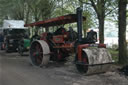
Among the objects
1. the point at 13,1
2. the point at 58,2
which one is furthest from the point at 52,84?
the point at 13,1

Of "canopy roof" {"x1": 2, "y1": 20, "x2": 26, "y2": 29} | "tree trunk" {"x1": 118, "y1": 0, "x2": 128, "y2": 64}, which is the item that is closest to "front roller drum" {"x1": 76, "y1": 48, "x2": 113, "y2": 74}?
"tree trunk" {"x1": 118, "y1": 0, "x2": 128, "y2": 64}

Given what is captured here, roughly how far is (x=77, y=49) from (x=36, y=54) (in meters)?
2.83

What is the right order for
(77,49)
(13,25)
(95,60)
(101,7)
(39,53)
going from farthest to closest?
(13,25) → (39,53) → (101,7) → (77,49) → (95,60)

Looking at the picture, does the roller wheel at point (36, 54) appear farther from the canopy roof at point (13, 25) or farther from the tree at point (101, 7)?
the canopy roof at point (13, 25)

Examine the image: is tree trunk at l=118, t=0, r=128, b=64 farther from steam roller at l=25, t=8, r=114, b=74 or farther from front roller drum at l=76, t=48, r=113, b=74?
front roller drum at l=76, t=48, r=113, b=74

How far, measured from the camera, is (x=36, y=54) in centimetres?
866

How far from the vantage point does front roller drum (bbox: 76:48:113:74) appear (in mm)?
5945

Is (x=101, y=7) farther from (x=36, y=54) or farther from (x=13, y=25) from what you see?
(x=13, y=25)

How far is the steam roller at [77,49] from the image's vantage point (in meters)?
6.12

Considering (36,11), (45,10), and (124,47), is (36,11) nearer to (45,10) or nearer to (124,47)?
(45,10)

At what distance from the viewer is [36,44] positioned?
8969mm

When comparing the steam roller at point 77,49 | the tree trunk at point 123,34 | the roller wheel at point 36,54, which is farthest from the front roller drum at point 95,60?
the roller wheel at point 36,54

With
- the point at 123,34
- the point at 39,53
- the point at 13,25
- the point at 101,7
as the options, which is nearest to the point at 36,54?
the point at 39,53

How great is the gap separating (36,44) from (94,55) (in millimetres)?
3767
